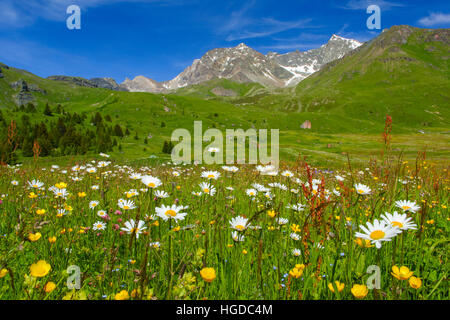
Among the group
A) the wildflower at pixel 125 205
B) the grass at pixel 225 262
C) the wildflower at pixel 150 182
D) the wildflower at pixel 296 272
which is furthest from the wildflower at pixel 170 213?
the wildflower at pixel 296 272

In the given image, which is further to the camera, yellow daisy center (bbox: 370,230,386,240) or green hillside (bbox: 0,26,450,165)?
green hillside (bbox: 0,26,450,165)

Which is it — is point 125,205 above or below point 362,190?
below

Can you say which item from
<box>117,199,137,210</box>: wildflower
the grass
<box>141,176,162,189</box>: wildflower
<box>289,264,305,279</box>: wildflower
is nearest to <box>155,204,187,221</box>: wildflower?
the grass

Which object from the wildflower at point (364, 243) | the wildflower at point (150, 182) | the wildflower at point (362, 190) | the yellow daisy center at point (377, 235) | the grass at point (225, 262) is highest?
the wildflower at point (150, 182)

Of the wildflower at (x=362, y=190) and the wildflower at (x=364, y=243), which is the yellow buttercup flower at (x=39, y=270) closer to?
the wildflower at (x=364, y=243)

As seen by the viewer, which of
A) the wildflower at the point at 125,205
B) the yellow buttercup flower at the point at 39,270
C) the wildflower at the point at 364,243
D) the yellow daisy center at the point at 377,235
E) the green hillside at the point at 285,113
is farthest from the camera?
the green hillside at the point at 285,113

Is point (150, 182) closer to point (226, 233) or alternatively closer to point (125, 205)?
point (125, 205)

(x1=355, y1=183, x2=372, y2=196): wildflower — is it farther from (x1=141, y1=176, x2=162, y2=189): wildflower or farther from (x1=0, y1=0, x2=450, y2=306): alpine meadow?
(x1=141, y1=176, x2=162, y2=189): wildflower

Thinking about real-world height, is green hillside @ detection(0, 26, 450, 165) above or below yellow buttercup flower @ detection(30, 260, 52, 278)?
above

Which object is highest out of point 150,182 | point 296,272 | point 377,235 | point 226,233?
point 150,182

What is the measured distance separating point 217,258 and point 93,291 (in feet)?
3.57

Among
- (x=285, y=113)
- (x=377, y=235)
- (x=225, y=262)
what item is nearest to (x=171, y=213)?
(x=225, y=262)
